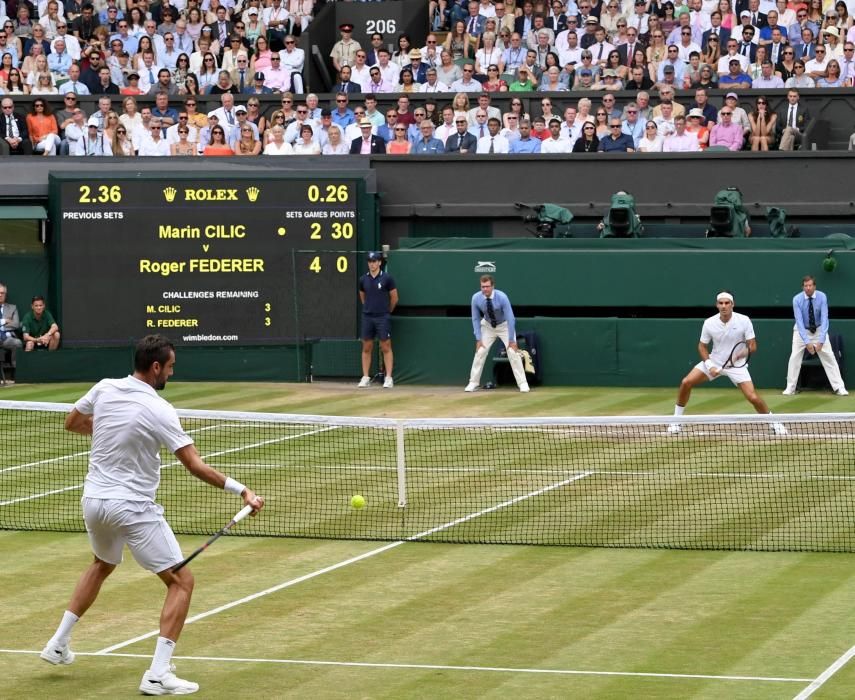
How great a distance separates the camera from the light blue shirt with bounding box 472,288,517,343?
25.3m

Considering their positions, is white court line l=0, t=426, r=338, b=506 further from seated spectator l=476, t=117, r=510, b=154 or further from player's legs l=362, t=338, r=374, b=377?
seated spectator l=476, t=117, r=510, b=154

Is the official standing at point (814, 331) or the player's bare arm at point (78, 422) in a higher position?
the player's bare arm at point (78, 422)

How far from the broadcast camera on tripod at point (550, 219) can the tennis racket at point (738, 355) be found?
7846 millimetres

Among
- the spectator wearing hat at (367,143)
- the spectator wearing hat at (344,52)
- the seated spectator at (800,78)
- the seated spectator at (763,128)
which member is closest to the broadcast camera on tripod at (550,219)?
the spectator wearing hat at (367,143)

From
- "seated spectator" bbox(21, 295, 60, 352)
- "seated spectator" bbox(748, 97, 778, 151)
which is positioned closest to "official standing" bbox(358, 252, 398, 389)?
"seated spectator" bbox(21, 295, 60, 352)

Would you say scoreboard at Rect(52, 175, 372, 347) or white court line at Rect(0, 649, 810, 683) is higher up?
scoreboard at Rect(52, 175, 372, 347)

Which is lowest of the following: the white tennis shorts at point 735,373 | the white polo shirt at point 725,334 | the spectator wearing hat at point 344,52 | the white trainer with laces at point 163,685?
the white trainer with laces at point 163,685

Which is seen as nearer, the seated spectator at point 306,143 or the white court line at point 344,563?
the white court line at point 344,563

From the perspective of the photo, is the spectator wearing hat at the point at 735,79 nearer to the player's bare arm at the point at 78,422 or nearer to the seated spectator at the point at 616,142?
the seated spectator at the point at 616,142

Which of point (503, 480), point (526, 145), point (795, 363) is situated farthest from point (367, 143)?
point (503, 480)

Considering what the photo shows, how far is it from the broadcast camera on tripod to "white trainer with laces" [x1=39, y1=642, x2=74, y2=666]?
18728mm

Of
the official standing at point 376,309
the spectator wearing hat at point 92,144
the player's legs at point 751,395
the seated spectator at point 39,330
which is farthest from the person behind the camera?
the spectator wearing hat at point 92,144

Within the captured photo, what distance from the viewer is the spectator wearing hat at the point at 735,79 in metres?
28.3

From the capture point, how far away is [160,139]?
1135 inches
